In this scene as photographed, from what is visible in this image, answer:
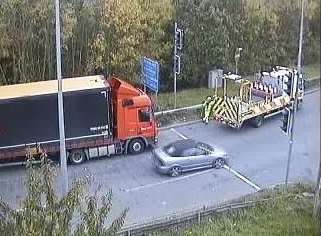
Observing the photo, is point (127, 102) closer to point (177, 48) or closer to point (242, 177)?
point (242, 177)

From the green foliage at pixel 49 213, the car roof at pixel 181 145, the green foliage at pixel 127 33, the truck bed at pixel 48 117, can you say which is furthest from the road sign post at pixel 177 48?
the green foliage at pixel 49 213

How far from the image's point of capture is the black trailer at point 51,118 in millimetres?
6059

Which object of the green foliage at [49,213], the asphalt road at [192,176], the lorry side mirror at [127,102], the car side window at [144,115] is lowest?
the asphalt road at [192,176]

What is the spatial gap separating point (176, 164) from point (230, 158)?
0.65 metres

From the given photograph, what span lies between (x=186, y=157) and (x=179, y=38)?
7.42ft

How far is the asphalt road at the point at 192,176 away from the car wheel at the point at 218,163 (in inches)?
2.2

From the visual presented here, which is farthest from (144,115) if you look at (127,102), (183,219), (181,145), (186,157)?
(183,219)

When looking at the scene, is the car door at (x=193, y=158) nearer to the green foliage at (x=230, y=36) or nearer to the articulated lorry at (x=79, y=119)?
the articulated lorry at (x=79, y=119)

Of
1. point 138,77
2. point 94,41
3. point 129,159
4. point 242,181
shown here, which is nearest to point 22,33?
point 94,41

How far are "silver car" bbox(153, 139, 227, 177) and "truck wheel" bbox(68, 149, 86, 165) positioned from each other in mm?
743

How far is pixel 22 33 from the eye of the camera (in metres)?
7.00

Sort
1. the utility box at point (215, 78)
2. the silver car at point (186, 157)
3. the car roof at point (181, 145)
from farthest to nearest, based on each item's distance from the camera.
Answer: the utility box at point (215, 78), the car roof at point (181, 145), the silver car at point (186, 157)

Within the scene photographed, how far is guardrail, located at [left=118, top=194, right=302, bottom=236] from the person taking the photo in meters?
4.75

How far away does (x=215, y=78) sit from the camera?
7.73m
